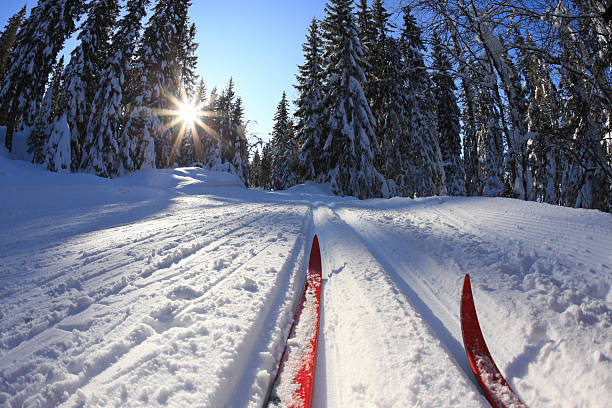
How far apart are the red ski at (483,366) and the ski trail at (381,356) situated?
0.29ft

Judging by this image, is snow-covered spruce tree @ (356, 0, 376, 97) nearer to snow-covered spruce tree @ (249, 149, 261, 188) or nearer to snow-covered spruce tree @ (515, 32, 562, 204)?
snow-covered spruce tree @ (515, 32, 562, 204)

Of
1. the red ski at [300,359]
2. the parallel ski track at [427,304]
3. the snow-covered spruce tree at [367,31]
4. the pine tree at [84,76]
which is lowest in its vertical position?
the red ski at [300,359]

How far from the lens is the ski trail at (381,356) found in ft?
3.90

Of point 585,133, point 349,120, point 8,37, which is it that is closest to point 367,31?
point 349,120

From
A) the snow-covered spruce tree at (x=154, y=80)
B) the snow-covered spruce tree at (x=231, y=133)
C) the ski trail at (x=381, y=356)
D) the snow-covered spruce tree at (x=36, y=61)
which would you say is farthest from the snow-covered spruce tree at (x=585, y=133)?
the snow-covered spruce tree at (x=231, y=133)

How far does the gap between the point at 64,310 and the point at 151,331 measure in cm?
59

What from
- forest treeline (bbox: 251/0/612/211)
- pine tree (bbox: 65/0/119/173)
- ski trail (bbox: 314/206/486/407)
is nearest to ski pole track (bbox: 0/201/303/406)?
ski trail (bbox: 314/206/486/407)

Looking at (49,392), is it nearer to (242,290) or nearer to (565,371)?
(242,290)

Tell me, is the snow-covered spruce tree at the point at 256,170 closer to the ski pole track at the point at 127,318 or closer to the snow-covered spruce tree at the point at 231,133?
the snow-covered spruce tree at the point at 231,133

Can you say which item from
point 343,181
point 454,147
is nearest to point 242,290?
point 343,181

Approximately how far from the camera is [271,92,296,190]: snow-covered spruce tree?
24.5 meters

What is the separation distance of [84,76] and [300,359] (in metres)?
15.6

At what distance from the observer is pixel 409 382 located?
1.23 meters

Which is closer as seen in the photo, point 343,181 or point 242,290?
point 242,290
